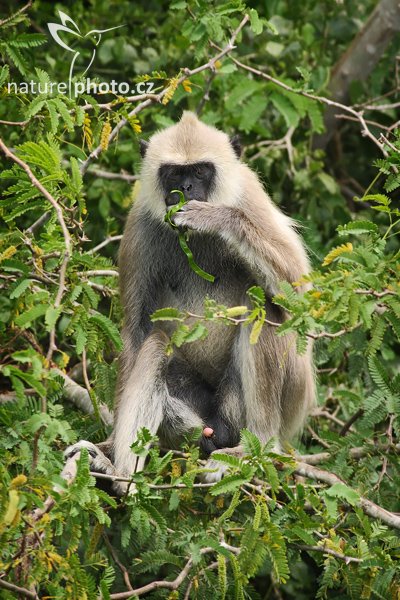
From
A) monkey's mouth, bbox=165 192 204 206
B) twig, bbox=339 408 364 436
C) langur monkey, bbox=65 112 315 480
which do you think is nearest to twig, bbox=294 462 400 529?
langur monkey, bbox=65 112 315 480

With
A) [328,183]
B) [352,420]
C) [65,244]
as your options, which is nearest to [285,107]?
[328,183]

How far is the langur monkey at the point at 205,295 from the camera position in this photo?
539 cm

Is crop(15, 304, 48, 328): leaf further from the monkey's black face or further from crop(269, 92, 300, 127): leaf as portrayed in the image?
crop(269, 92, 300, 127): leaf

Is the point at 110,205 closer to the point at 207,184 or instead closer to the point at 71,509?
the point at 207,184

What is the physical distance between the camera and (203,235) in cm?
592

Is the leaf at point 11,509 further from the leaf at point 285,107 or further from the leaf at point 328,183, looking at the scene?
the leaf at point 328,183

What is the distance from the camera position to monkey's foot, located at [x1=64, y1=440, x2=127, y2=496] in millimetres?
4934

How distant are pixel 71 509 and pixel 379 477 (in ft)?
6.70

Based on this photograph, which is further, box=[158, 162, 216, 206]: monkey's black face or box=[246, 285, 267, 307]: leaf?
box=[158, 162, 216, 206]: monkey's black face

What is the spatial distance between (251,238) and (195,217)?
0.34 metres

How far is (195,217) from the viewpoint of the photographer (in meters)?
5.28

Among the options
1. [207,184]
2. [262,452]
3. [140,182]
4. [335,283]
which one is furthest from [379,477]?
[140,182]

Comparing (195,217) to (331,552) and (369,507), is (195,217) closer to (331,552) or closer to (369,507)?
(369,507)

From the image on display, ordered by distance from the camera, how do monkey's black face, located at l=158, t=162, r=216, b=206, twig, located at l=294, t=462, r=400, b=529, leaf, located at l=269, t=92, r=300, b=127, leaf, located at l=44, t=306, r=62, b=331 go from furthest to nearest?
leaf, located at l=269, t=92, r=300, b=127, monkey's black face, located at l=158, t=162, r=216, b=206, twig, located at l=294, t=462, r=400, b=529, leaf, located at l=44, t=306, r=62, b=331
